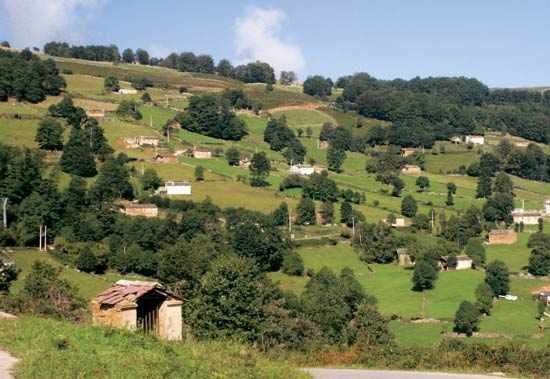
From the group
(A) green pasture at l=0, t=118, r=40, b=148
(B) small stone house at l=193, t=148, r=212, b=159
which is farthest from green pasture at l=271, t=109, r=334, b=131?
(A) green pasture at l=0, t=118, r=40, b=148

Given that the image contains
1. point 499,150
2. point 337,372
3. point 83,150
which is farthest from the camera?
point 499,150

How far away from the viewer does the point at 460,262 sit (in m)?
67.7

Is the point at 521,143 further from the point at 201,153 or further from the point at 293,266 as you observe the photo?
the point at 293,266

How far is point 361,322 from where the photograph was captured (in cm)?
3881

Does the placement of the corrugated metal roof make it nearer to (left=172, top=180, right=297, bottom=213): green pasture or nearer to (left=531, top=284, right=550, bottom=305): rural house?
(left=531, top=284, right=550, bottom=305): rural house

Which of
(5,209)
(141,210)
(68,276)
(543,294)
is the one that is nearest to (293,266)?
(141,210)

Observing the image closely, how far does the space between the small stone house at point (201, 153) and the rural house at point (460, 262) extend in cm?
3238

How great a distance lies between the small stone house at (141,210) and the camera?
69625 mm

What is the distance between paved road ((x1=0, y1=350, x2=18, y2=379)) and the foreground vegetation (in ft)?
0.45

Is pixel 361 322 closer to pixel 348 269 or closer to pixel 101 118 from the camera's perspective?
pixel 348 269

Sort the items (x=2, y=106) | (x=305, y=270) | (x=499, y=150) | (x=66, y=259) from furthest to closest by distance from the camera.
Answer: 1. (x=499, y=150)
2. (x=2, y=106)
3. (x=305, y=270)
4. (x=66, y=259)

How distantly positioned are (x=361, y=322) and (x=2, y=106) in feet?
203

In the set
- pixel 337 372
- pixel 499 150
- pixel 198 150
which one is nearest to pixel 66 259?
pixel 198 150

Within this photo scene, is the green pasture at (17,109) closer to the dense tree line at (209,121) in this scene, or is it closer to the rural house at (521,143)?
the dense tree line at (209,121)
